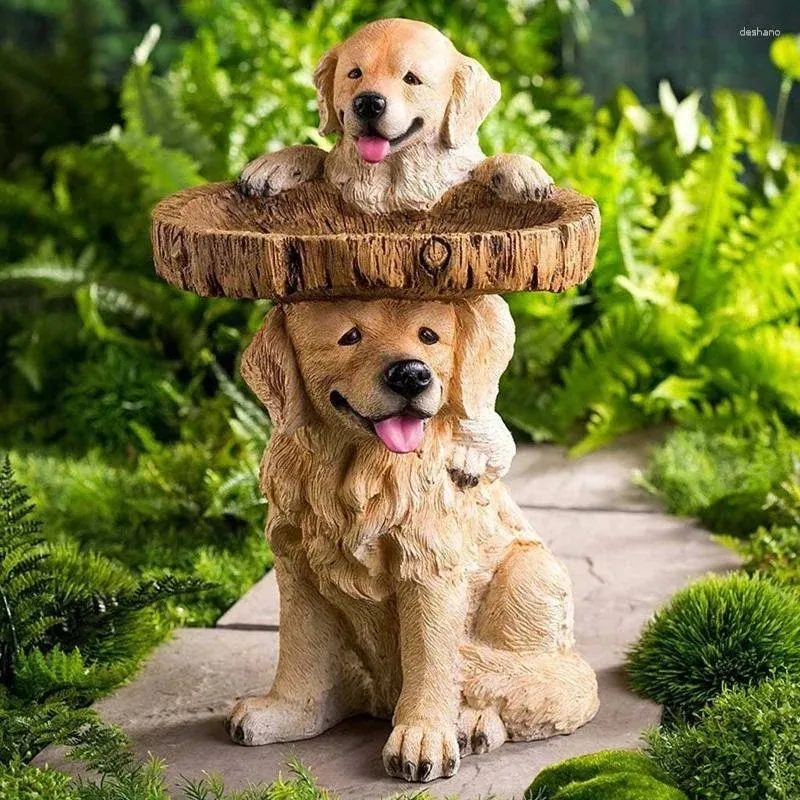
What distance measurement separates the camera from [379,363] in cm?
345

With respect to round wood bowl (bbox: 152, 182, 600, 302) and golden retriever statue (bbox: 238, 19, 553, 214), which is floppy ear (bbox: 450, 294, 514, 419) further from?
golden retriever statue (bbox: 238, 19, 553, 214)

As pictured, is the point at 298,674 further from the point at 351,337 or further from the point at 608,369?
the point at 608,369

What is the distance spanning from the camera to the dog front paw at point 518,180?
12.0 feet

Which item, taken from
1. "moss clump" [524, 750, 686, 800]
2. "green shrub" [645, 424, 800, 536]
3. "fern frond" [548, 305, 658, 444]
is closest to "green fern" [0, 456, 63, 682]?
"moss clump" [524, 750, 686, 800]

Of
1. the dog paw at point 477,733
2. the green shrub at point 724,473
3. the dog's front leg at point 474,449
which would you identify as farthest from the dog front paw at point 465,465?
the green shrub at point 724,473

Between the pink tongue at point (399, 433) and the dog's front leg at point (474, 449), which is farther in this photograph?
→ the dog's front leg at point (474, 449)

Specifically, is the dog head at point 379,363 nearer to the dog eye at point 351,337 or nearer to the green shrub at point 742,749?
the dog eye at point 351,337

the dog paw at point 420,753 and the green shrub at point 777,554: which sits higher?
the green shrub at point 777,554

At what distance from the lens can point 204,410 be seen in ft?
22.4

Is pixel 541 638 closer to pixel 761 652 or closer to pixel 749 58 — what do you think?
pixel 761 652

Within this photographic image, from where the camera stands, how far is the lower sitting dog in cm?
354

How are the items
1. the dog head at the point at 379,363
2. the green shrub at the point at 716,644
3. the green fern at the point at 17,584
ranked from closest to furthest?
the dog head at the point at 379,363 → the green shrub at the point at 716,644 → the green fern at the point at 17,584

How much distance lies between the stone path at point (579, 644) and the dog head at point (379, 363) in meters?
0.89

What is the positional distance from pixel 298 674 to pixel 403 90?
1.61 m
